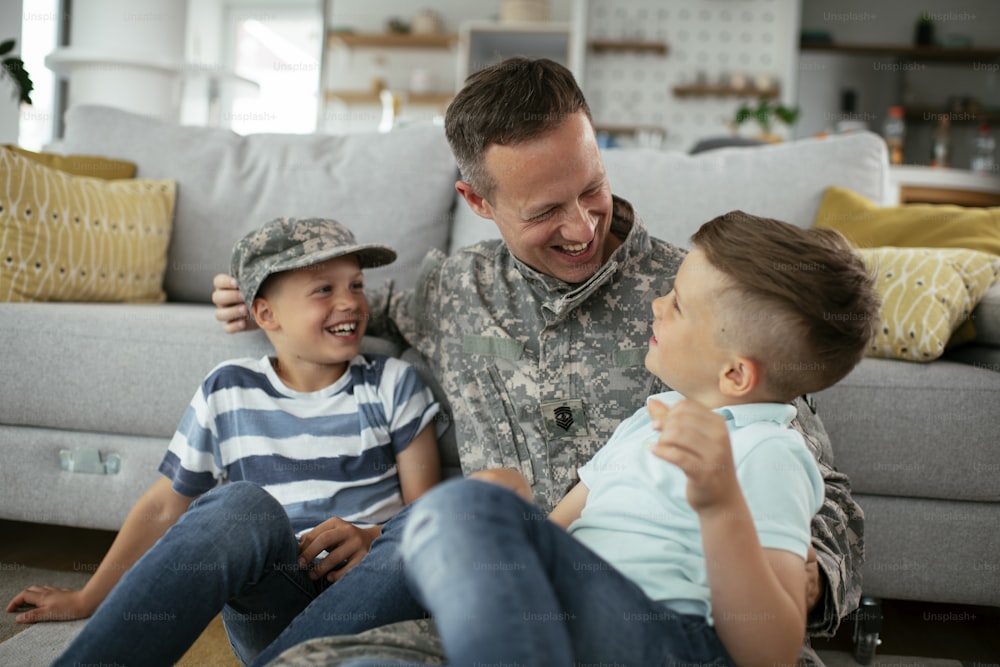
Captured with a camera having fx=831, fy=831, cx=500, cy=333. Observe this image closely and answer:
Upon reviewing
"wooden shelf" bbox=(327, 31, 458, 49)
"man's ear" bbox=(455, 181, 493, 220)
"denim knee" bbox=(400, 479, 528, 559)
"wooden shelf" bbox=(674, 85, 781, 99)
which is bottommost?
"denim knee" bbox=(400, 479, 528, 559)

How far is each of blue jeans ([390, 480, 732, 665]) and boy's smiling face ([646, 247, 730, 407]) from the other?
251 millimetres

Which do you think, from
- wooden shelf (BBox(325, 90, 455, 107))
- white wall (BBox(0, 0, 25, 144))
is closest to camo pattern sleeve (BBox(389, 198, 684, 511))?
white wall (BBox(0, 0, 25, 144))

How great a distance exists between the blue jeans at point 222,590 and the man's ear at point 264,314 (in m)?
0.46

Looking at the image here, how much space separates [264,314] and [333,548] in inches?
18.5

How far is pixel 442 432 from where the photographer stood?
4.82 feet

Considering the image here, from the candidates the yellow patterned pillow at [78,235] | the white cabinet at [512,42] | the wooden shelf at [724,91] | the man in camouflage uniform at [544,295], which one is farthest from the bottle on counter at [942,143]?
the yellow patterned pillow at [78,235]

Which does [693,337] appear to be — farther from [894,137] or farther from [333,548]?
[894,137]

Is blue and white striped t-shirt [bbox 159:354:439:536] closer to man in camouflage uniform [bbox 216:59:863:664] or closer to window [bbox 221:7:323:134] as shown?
man in camouflage uniform [bbox 216:59:863:664]

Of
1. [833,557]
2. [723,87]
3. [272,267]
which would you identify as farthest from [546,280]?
[723,87]

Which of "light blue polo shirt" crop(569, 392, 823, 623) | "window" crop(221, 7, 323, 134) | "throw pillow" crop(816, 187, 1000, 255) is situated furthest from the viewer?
"window" crop(221, 7, 323, 134)

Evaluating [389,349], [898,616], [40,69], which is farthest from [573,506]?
[40,69]

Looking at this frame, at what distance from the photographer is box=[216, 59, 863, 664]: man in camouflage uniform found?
1.20 m

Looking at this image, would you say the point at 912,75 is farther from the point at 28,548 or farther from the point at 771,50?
the point at 28,548

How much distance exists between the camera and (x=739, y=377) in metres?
0.91
